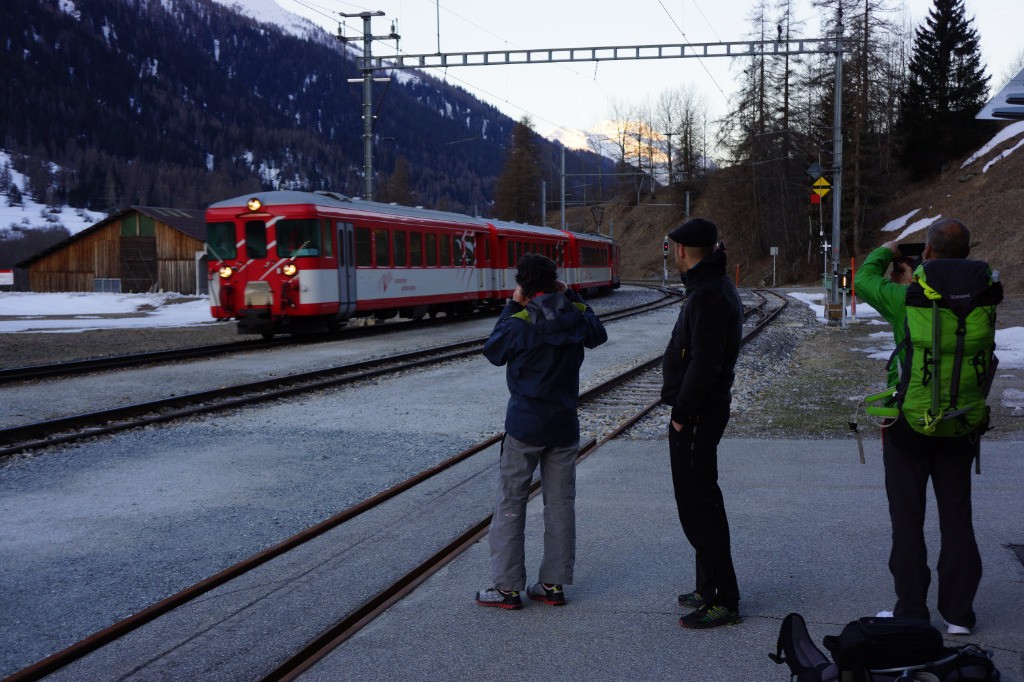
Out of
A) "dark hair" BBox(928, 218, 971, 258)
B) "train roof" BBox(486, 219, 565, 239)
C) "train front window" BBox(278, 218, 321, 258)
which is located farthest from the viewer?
"train roof" BBox(486, 219, 565, 239)

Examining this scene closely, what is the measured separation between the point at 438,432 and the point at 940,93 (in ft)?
200

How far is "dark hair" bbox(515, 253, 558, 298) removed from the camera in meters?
4.74

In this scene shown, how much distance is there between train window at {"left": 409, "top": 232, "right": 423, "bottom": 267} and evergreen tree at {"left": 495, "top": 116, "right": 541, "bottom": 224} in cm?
7767

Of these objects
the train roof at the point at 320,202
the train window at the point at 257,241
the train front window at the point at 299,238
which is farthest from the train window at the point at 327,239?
the train window at the point at 257,241

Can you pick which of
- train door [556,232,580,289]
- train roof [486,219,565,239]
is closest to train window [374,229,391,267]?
train roof [486,219,565,239]

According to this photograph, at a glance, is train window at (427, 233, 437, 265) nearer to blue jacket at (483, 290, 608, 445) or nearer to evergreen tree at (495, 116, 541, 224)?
blue jacket at (483, 290, 608, 445)

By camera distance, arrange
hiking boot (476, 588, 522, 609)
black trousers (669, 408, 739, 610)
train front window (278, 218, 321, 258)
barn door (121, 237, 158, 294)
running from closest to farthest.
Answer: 1. black trousers (669, 408, 739, 610)
2. hiking boot (476, 588, 522, 609)
3. train front window (278, 218, 321, 258)
4. barn door (121, 237, 158, 294)

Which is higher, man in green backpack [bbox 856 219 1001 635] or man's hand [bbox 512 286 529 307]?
man's hand [bbox 512 286 529 307]

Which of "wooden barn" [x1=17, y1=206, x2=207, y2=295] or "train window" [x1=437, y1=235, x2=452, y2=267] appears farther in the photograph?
"wooden barn" [x1=17, y1=206, x2=207, y2=295]

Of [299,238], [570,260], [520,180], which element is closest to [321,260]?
[299,238]

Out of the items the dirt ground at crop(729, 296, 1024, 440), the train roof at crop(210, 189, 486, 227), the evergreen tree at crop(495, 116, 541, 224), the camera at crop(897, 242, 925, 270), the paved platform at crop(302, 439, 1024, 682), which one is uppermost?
the evergreen tree at crop(495, 116, 541, 224)

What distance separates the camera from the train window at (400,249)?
2453 centimetres

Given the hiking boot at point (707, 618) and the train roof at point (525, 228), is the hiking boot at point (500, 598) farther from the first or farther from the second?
the train roof at point (525, 228)

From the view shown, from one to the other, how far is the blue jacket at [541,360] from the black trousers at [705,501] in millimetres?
563
